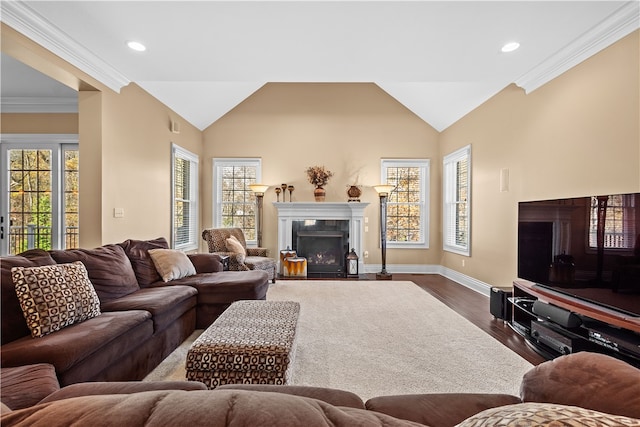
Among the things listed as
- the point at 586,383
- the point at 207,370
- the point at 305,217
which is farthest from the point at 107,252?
the point at 305,217

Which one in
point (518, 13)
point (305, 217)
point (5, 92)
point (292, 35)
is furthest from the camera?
point (305, 217)

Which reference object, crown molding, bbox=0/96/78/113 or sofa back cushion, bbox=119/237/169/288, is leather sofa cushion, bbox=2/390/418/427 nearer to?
sofa back cushion, bbox=119/237/169/288

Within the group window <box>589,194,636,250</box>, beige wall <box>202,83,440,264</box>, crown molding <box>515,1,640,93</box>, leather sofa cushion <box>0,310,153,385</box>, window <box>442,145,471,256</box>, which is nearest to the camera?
leather sofa cushion <box>0,310,153,385</box>

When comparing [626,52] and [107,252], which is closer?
[626,52]

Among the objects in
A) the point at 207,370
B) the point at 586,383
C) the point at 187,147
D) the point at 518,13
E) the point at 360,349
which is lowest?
the point at 360,349

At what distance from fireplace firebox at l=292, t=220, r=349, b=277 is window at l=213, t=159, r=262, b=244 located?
101cm

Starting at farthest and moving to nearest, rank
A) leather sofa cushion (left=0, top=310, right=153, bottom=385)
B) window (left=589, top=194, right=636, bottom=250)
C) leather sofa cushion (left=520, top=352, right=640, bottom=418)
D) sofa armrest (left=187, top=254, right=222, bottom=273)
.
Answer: sofa armrest (left=187, top=254, right=222, bottom=273) < window (left=589, top=194, right=636, bottom=250) < leather sofa cushion (left=0, top=310, right=153, bottom=385) < leather sofa cushion (left=520, top=352, right=640, bottom=418)

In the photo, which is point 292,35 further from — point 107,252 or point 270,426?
point 270,426

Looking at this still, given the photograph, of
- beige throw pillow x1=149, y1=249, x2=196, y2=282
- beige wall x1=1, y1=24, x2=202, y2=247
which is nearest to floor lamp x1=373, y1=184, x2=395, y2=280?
beige throw pillow x1=149, y1=249, x2=196, y2=282

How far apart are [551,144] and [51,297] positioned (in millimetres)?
4691

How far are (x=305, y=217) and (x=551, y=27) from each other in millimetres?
4808

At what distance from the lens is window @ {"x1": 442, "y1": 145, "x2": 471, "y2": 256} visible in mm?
5621

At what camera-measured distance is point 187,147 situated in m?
6.18

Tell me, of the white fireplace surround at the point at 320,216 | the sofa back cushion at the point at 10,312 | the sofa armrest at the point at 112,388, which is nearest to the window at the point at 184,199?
the white fireplace surround at the point at 320,216
